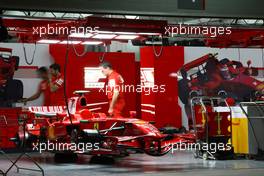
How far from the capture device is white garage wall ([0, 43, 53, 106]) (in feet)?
61.6

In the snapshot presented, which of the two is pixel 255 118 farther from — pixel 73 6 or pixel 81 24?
pixel 73 6

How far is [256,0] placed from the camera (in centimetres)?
856

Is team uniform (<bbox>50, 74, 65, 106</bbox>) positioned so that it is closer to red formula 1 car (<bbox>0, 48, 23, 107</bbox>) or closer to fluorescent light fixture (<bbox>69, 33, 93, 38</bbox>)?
red formula 1 car (<bbox>0, 48, 23, 107</bbox>)

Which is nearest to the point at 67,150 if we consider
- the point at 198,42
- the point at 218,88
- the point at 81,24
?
the point at 81,24

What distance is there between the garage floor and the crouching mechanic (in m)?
1.93

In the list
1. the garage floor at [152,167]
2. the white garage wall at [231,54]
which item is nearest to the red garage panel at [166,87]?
the white garage wall at [231,54]

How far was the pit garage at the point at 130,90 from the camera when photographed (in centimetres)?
1085

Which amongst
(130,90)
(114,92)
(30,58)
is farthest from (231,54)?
(30,58)

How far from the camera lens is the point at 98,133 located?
13211 millimetres

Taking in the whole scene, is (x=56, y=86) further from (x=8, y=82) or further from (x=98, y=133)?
(x=98, y=133)

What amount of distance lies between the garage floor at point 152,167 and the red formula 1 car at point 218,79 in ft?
18.0

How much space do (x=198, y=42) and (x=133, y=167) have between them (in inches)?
477

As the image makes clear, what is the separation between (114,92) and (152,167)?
14.3 ft

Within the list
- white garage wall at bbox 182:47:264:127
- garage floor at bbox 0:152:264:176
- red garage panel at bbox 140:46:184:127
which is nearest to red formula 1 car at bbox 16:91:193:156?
garage floor at bbox 0:152:264:176
